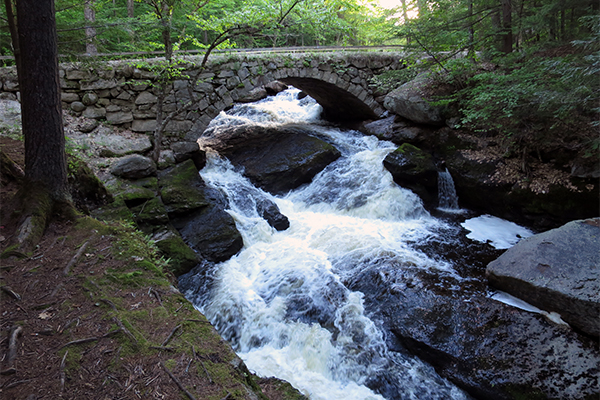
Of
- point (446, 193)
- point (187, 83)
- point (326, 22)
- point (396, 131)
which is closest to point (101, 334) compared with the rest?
point (326, 22)

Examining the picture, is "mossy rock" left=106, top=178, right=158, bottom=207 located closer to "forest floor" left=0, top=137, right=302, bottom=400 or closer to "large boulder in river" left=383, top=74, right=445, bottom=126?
"forest floor" left=0, top=137, right=302, bottom=400

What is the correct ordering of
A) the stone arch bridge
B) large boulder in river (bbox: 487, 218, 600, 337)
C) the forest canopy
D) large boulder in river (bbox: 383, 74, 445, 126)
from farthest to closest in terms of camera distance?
large boulder in river (bbox: 383, 74, 445, 126) < the stone arch bridge < the forest canopy < large boulder in river (bbox: 487, 218, 600, 337)

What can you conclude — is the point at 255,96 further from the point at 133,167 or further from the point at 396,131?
the point at 133,167

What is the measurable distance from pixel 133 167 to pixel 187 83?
2.99 meters

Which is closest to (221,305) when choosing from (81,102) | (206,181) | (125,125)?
(206,181)

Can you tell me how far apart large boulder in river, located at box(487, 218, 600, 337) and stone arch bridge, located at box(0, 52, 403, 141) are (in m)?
7.86

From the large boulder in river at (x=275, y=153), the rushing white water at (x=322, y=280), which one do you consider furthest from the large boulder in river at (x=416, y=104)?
the large boulder in river at (x=275, y=153)

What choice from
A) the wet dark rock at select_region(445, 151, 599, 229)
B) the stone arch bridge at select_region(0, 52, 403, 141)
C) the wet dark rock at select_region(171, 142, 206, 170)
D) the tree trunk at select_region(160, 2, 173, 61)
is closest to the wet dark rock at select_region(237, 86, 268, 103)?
the stone arch bridge at select_region(0, 52, 403, 141)

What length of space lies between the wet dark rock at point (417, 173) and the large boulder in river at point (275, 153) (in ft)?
7.00

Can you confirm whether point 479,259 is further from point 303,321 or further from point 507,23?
point 507,23

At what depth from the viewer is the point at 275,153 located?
10172mm

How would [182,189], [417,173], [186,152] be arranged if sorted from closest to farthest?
[182,189], [417,173], [186,152]

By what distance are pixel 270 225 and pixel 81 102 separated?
5.72 meters

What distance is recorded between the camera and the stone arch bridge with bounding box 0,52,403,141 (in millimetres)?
8211
